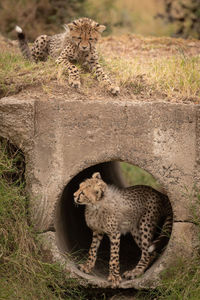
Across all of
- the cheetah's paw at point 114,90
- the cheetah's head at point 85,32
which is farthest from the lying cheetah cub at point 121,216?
the cheetah's head at point 85,32

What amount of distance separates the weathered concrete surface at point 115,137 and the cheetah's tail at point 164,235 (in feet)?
1.08

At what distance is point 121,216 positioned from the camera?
21.1ft

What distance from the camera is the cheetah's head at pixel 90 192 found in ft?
19.4

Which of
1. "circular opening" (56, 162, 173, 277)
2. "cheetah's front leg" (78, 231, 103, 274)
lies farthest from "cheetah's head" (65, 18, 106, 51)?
"cheetah's front leg" (78, 231, 103, 274)

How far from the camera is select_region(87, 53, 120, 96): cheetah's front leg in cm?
620

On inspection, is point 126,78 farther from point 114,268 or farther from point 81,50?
point 114,268

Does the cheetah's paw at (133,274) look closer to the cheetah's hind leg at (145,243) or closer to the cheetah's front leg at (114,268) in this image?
the cheetah's hind leg at (145,243)

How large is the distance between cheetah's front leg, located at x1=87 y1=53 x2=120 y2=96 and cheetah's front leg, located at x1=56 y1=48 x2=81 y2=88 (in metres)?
0.26

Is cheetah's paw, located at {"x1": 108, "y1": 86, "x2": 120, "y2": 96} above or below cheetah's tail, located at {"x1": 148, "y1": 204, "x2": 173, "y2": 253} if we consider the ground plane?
above

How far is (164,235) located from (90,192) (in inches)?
39.0

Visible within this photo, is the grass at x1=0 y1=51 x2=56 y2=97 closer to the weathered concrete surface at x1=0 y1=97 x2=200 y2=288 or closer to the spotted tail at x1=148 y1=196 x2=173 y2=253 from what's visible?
the weathered concrete surface at x1=0 y1=97 x2=200 y2=288

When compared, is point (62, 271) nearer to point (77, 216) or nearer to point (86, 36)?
point (77, 216)

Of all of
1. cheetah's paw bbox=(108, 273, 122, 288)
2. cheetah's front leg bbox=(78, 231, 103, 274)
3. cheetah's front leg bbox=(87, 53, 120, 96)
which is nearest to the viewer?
cheetah's paw bbox=(108, 273, 122, 288)

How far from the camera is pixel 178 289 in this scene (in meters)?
5.67
